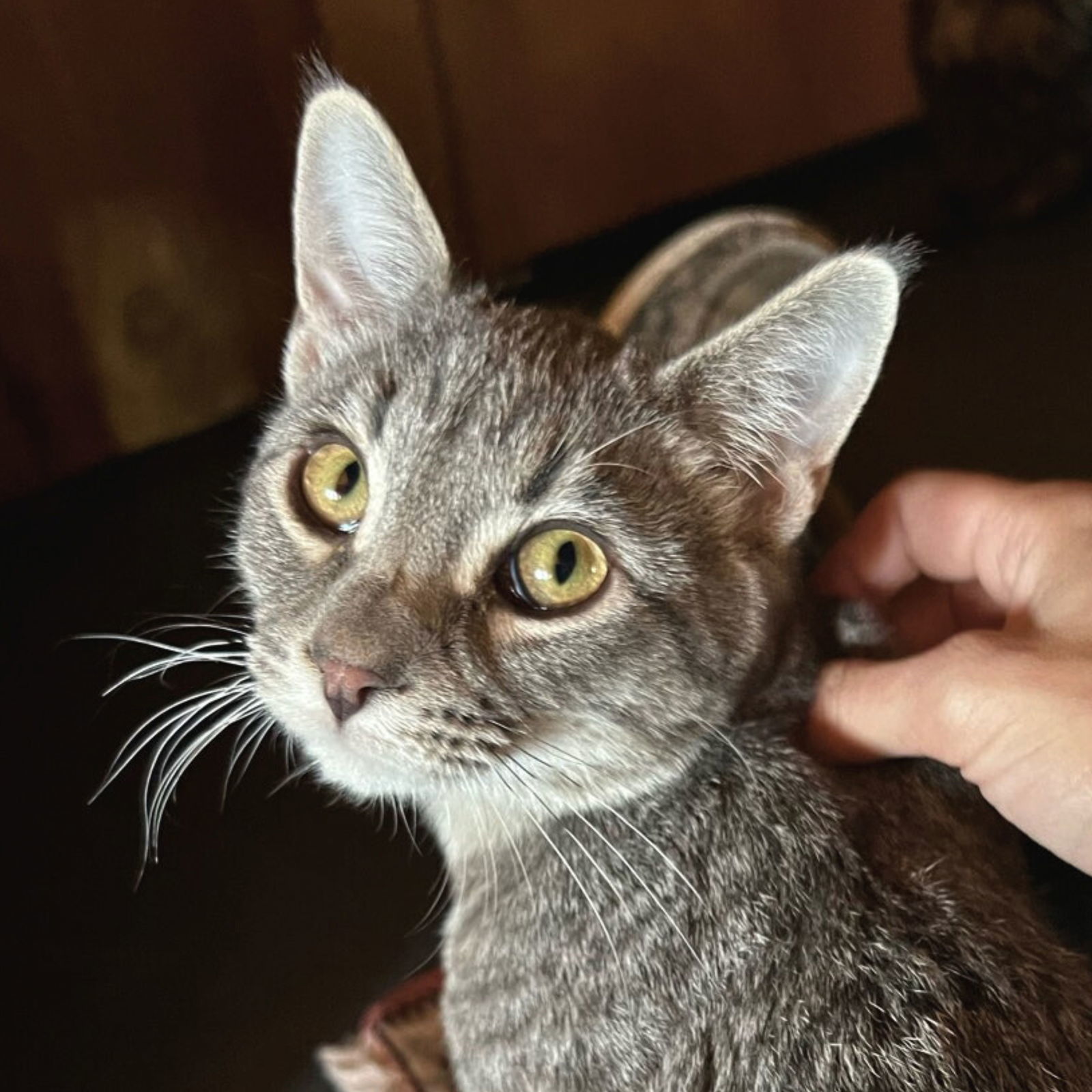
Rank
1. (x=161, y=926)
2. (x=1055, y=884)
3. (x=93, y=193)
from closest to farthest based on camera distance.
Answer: (x=1055, y=884)
(x=161, y=926)
(x=93, y=193)

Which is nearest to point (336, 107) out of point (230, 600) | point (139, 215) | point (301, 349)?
Answer: point (301, 349)

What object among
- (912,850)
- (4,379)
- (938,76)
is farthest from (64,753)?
(938,76)

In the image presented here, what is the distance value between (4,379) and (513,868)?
166 cm

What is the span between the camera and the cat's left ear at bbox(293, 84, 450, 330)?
131 cm

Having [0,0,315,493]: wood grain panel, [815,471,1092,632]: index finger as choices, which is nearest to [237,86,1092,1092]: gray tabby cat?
[815,471,1092,632]: index finger

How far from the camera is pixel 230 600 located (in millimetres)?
2250

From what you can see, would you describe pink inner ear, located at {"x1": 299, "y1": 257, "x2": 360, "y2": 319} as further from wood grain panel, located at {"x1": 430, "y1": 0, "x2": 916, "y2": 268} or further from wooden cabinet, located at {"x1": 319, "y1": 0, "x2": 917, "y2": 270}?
wood grain panel, located at {"x1": 430, "y1": 0, "x2": 916, "y2": 268}

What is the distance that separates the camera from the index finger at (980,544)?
1.35 metres

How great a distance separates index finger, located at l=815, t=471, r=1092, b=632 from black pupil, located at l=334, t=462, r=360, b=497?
71 cm

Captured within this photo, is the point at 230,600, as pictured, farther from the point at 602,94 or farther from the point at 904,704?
the point at 602,94

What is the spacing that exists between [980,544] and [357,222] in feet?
2.91

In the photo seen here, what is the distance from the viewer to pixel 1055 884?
1537 millimetres

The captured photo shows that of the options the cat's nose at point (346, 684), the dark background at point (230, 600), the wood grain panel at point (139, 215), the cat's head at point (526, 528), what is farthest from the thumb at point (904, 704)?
the wood grain panel at point (139, 215)

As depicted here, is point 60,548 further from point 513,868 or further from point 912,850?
point 912,850
